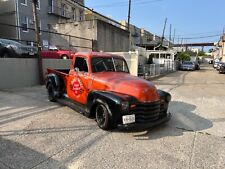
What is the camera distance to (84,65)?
5957 millimetres

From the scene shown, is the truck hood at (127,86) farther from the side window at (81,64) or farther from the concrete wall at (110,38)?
the concrete wall at (110,38)

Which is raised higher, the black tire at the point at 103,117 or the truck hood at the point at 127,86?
the truck hood at the point at 127,86

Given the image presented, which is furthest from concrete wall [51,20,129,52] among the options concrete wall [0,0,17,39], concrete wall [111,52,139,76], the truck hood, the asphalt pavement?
the truck hood

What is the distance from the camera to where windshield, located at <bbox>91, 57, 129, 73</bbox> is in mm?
5828

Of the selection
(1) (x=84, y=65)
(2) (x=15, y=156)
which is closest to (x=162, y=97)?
(1) (x=84, y=65)

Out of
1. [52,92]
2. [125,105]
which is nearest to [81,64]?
[52,92]

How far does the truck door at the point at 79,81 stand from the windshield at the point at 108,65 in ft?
0.83

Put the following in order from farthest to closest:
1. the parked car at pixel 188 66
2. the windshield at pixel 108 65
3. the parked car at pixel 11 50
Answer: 1. the parked car at pixel 188 66
2. the parked car at pixel 11 50
3. the windshield at pixel 108 65

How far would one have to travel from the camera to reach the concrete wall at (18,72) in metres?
9.90

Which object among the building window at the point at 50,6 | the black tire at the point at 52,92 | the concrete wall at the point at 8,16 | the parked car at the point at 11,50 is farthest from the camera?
the building window at the point at 50,6

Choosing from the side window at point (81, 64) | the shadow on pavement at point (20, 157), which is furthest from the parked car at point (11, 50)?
the shadow on pavement at point (20, 157)

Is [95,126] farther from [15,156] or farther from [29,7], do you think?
[29,7]

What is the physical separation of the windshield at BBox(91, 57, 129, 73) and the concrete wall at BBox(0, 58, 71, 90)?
598 cm

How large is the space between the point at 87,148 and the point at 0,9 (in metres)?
26.0
